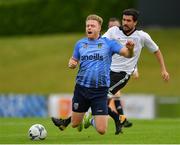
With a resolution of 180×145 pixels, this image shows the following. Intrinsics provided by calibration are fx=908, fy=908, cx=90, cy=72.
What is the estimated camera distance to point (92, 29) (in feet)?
53.5

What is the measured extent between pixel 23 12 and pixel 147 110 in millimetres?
25129

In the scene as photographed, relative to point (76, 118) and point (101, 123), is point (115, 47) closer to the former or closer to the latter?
point (101, 123)

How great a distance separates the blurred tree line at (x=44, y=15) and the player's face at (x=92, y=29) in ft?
124

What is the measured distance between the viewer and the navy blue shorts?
16.6 meters

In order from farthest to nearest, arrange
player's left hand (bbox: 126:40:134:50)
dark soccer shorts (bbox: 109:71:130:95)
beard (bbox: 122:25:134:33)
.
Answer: dark soccer shorts (bbox: 109:71:130:95), beard (bbox: 122:25:134:33), player's left hand (bbox: 126:40:134:50)

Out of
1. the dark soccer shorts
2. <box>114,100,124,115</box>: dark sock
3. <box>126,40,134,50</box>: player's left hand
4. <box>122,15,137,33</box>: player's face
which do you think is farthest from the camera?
<box>114,100,124,115</box>: dark sock

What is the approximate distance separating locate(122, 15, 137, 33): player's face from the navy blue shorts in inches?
85.2

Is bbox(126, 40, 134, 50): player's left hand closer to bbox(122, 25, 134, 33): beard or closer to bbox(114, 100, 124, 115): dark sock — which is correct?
bbox(122, 25, 134, 33): beard

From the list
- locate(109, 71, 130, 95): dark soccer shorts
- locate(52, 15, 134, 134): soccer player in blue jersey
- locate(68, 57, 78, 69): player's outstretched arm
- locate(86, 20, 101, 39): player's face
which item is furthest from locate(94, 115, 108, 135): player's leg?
locate(109, 71, 130, 95): dark soccer shorts

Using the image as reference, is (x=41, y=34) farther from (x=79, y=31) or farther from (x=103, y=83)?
(x=103, y=83)

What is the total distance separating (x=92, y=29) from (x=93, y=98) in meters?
1.28

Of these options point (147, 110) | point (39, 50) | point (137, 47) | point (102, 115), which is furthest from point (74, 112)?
point (39, 50)

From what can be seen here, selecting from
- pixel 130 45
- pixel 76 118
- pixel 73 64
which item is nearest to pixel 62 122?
pixel 76 118

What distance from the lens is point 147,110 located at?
3266cm
